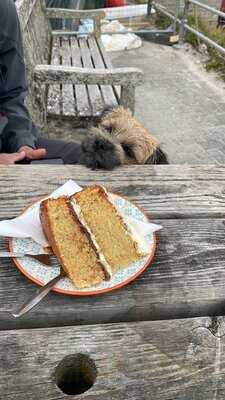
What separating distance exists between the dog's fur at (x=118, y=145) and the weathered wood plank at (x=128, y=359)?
2.44 ft

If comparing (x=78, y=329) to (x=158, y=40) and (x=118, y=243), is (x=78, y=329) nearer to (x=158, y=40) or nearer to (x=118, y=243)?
(x=118, y=243)

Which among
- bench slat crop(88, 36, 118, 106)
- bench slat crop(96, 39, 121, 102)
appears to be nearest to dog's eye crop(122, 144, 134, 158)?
bench slat crop(88, 36, 118, 106)

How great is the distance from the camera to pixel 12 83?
247cm

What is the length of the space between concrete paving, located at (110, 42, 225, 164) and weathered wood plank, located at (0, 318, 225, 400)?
3223mm

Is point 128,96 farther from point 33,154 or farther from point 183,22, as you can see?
point 183,22

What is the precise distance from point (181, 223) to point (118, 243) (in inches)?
10.0

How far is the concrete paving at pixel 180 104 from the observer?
4402 millimetres

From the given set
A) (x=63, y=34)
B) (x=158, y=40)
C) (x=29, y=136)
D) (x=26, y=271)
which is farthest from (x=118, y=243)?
(x=158, y=40)

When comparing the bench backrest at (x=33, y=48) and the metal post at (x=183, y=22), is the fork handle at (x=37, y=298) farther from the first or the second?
the metal post at (x=183, y=22)

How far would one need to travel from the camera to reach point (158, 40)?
770 cm

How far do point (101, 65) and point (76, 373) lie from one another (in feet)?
12.6

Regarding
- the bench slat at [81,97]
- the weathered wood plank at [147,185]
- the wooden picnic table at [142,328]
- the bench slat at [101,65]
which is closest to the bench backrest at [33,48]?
the bench slat at [81,97]

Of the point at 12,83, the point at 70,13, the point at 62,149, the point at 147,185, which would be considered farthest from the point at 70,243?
the point at 70,13

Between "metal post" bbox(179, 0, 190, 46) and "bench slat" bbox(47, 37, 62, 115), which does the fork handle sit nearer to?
"bench slat" bbox(47, 37, 62, 115)
